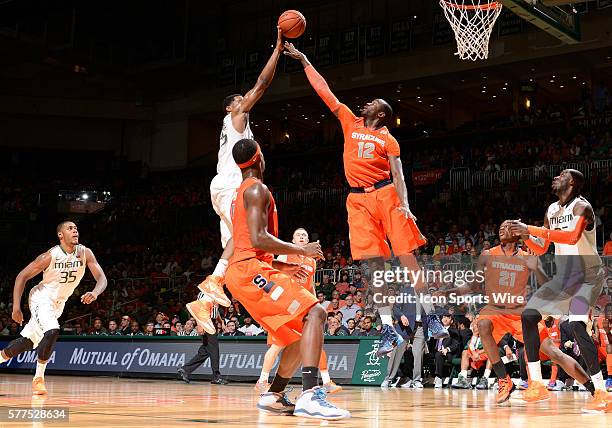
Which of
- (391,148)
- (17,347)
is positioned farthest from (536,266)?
(17,347)

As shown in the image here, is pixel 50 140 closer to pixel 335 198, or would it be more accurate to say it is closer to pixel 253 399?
pixel 335 198

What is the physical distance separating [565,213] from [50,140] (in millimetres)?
29969

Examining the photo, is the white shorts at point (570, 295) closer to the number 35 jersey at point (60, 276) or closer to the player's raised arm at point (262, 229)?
the player's raised arm at point (262, 229)

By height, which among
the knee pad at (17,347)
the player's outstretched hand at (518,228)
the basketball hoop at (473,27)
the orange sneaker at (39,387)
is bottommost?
the orange sneaker at (39,387)

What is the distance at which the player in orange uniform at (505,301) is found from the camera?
8.52 metres

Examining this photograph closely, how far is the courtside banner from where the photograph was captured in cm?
1391

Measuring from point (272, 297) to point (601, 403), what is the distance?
3.62 metres

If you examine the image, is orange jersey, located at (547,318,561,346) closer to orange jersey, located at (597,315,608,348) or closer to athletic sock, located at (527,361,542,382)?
orange jersey, located at (597,315,608,348)

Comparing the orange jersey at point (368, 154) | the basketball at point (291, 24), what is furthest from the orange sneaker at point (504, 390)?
the basketball at point (291, 24)

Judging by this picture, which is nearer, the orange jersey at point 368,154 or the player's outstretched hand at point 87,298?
the orange jersey at point 368,154

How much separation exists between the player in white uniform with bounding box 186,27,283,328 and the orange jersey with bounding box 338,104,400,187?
3.51 feet

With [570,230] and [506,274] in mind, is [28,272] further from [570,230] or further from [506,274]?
[570,230]

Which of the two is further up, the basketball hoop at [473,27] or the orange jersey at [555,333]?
the basketball hoop at [473,27]

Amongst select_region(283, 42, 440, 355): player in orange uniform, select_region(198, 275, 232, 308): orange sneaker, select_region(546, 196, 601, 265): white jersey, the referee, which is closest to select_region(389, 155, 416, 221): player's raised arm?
select_region(283, 42, 440, 355): player in orange uniform
